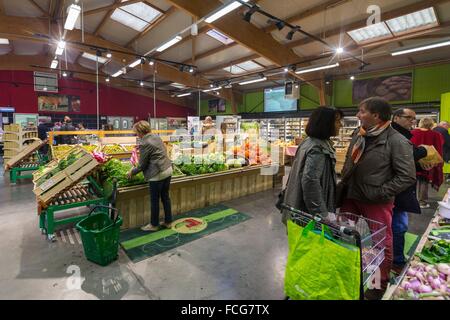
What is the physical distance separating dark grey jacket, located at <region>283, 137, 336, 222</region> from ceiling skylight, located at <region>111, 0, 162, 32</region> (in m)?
7.62

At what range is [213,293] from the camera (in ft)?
7.41

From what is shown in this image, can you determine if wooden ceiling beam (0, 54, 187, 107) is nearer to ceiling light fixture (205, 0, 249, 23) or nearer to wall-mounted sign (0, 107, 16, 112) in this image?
wall-mounted sign (0, 107, 16, 112)

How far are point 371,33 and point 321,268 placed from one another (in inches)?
343

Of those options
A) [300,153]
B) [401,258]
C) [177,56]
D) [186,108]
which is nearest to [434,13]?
[401,258]

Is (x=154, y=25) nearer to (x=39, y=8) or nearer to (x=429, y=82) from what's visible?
(x=39, y=8)

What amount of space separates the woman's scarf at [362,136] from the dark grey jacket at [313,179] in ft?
1.05

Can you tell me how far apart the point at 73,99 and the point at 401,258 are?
16776 mm

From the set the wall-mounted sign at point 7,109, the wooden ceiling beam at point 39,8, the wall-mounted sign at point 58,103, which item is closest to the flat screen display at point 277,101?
the wooden ceiling beam at point 39,8

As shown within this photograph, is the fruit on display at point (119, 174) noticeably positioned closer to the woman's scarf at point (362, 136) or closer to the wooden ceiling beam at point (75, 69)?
the woman's scarf at point (362, 136)

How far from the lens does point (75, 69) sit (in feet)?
48.0

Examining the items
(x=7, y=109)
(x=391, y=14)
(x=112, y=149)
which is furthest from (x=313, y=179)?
(x=7, y=109)

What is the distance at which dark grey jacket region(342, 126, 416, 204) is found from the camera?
72.1 inches

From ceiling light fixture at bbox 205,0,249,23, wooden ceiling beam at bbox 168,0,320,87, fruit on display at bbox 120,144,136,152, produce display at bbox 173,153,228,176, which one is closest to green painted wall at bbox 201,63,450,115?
wooden ceiling beam at bbox 168,0,320,87

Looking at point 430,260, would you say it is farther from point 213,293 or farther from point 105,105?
point 105,105
